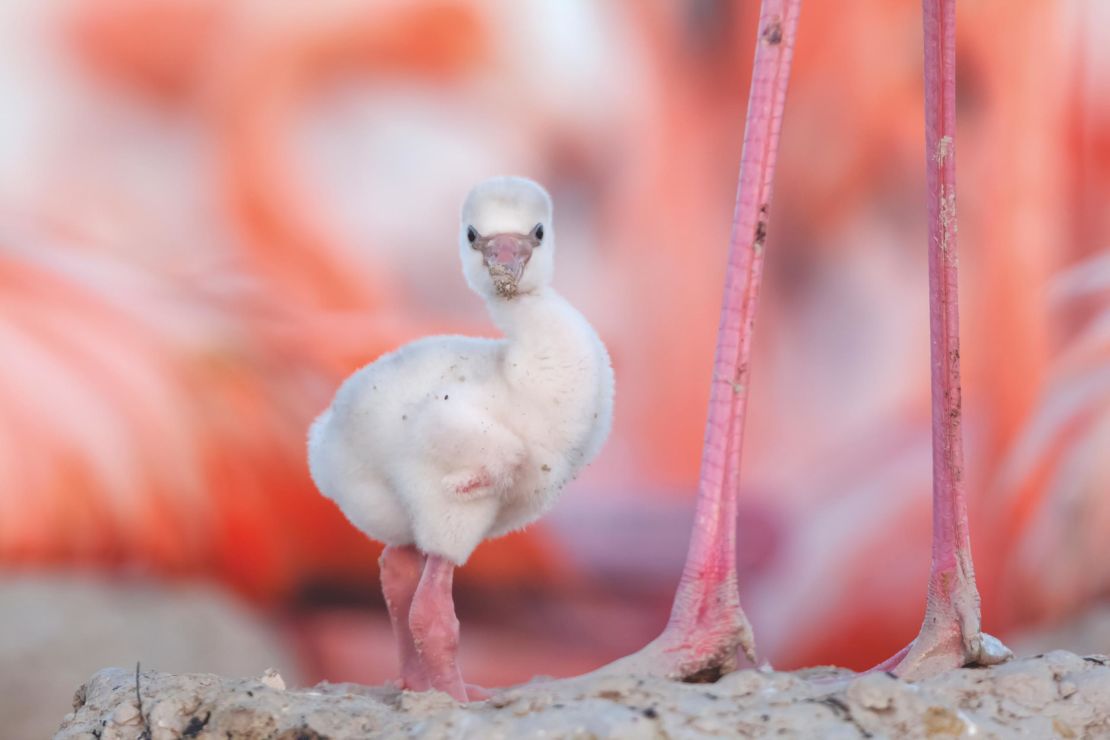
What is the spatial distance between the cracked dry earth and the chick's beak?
0.33m

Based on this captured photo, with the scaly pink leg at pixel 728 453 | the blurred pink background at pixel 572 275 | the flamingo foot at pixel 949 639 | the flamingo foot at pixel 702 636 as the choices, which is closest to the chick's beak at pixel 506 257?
Answer: the scaly pink leg at pixel 728 453

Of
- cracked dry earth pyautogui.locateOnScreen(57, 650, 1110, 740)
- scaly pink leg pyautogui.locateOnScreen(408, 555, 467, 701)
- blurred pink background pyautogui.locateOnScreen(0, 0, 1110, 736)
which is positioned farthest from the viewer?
blurred pink background pyautogui.locateOnScreen(0, 0, 1110, 736)

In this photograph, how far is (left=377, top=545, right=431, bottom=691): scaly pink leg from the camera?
3.99 ft

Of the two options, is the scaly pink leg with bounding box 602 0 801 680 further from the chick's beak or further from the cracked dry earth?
the chick's beak

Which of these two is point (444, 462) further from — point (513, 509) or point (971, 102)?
point (971, 102)

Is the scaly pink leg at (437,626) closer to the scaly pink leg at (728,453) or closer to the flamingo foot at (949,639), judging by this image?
the scaly pink leg at (728,453)

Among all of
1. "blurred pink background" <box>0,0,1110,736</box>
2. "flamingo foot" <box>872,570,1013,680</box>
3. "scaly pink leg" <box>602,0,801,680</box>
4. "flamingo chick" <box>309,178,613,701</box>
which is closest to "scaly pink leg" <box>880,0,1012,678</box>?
"flamingo foot" <box>872,570,1013,680</box>

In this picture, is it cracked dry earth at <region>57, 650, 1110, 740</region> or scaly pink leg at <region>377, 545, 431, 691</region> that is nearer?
cracked dry earth at <region>57, 650, 1110, 740</region>

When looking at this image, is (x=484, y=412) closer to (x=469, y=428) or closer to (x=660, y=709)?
(x=469, y=428)

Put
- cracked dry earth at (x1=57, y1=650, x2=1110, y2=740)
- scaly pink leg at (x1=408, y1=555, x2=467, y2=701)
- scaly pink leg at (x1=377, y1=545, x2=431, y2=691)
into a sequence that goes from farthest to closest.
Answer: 1. scaly pink leg at (x1=377, y1=545, x2=431, y2=691)
2. scaly pink leg at (x1=408, y1=555, x2=467, y2=701)
3. cracked dry earth at (x1=57, y1=650, x2=1110, y2=740)

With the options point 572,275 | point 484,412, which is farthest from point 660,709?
point 572,275

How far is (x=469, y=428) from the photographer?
111 cm

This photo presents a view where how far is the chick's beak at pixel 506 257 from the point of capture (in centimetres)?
111

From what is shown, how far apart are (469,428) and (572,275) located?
1.94 m
